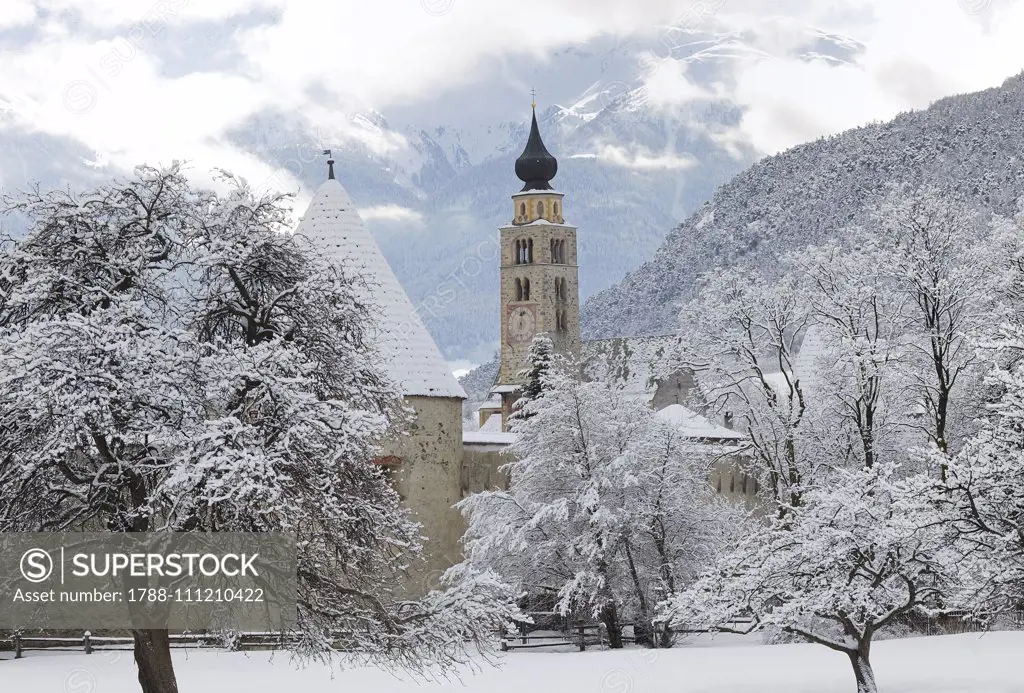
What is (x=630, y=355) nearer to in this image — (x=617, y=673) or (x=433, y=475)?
(x=433, y=475)

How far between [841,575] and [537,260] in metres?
73.3

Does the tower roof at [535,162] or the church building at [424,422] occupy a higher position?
the tower roof at [535,162]

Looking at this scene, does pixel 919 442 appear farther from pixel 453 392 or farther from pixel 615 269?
pixel 615 269

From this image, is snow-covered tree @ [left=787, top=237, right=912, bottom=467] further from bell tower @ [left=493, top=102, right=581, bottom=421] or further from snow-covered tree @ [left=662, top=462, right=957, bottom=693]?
bell tower @ [left=493, top=102, right=581, bottom=421]

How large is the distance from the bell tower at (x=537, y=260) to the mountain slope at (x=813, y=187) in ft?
134

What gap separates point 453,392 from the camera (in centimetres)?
2748

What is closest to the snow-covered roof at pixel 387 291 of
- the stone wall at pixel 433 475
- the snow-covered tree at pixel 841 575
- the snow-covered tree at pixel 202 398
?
the stone wall at pixel 433 475

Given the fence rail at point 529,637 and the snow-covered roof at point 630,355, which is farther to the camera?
the snow-covered roof at point 630,355

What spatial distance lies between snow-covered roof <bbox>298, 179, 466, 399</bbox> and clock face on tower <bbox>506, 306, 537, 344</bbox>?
62.2m

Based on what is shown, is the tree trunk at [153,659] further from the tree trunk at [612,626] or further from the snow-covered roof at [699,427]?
the snow-covered roof at [699,427]

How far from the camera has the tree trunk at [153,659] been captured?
12969mm

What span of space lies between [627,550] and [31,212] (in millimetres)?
17329

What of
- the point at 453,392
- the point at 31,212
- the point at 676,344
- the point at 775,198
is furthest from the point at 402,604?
the point at 775,198

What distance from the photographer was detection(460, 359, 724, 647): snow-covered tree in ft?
92.1
